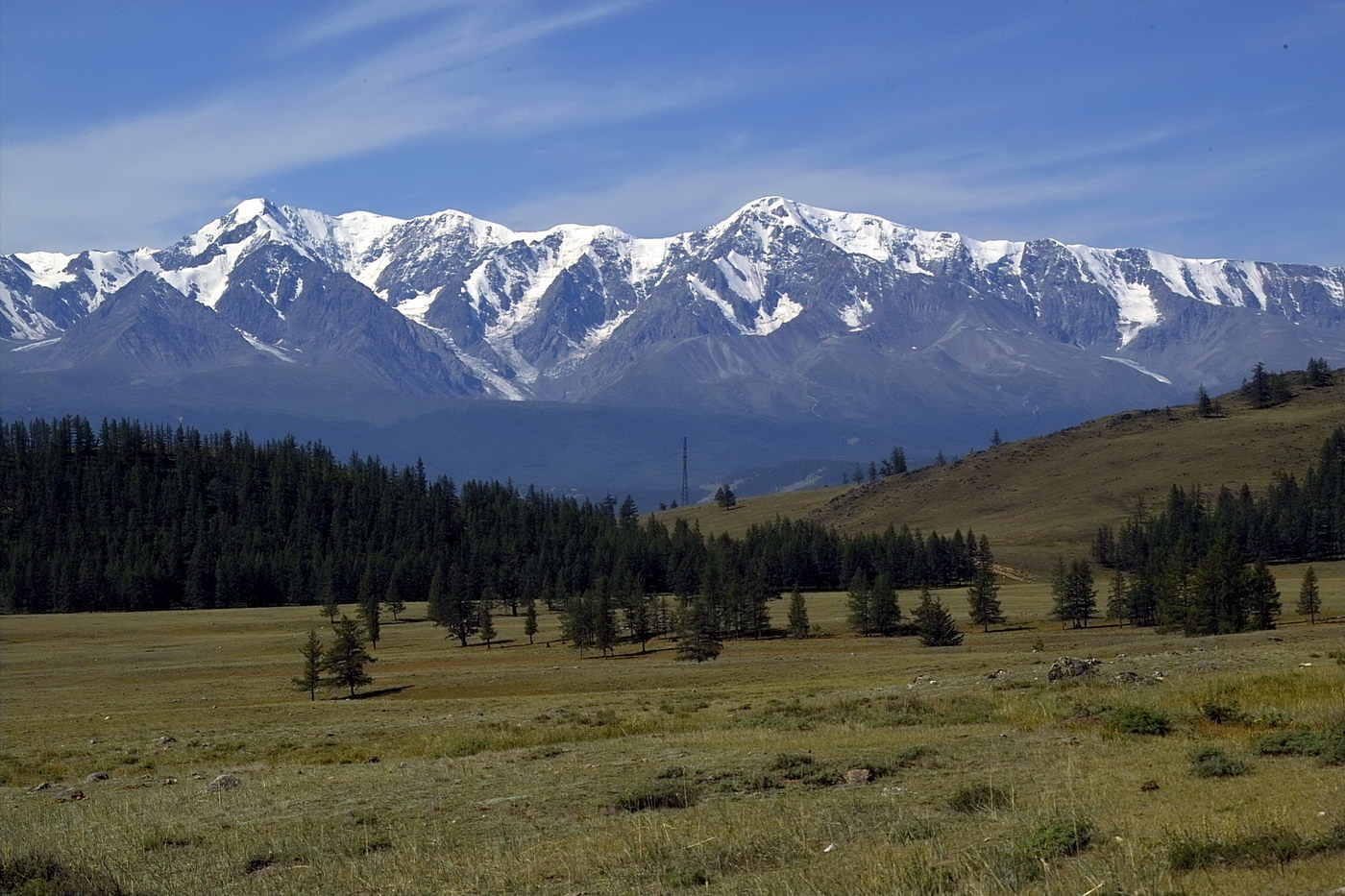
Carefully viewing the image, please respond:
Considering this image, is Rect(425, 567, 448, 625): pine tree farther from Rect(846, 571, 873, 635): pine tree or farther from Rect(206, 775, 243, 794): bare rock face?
Rect(206, 775, 243, 794): bare rock face

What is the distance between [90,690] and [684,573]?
286ft

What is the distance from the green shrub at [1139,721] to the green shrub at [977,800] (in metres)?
5.91

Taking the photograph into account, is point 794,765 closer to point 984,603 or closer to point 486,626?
point 486,626

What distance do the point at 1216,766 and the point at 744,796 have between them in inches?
274

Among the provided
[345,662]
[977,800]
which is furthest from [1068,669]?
[345,662]

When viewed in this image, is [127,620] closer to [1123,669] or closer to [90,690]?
[90,690]

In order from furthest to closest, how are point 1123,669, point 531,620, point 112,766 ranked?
1. point 531,620
2. point 1123,669
3. point 112,766

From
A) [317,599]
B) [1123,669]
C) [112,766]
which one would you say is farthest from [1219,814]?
[317,599]

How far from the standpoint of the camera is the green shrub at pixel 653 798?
18.0 m

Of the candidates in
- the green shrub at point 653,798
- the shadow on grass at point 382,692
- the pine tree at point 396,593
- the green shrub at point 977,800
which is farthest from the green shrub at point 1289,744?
the pine tree at point 396,593

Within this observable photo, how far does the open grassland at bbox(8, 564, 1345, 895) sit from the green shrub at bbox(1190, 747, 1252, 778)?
0.45 feet

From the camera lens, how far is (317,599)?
621 ft

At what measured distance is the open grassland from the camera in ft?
42.9

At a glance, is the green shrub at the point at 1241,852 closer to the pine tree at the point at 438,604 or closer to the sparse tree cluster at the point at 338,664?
the sparse tree cluster at the point at 338,664
